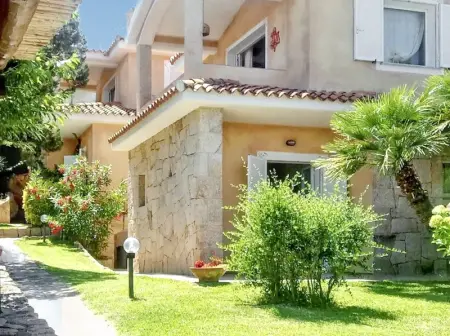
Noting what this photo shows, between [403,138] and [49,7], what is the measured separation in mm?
8294

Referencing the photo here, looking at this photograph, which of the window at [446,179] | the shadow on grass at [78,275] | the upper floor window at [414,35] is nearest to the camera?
the shadow on grass at [78,275]

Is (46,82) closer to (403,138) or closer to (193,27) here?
(193,27)

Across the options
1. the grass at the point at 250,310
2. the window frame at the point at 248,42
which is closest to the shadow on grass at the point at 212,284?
the grass at the point at 250,310

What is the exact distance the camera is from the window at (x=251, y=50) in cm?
1673

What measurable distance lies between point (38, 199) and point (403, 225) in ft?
37.9

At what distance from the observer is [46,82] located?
11.9 metres

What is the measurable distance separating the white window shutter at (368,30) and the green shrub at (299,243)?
19.9 ft

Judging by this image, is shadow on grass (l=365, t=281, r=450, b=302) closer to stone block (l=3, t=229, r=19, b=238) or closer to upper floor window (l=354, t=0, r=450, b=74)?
upper floor window (l=354, t=0, r=450, b=74)

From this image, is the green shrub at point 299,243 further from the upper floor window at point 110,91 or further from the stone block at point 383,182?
the upper floor window at point 110,91

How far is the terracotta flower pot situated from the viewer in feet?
37.5

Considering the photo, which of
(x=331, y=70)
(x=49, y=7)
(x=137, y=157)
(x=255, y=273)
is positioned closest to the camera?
(x=49, y=7)

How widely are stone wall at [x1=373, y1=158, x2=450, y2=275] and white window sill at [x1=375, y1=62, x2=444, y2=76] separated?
73.8 inches

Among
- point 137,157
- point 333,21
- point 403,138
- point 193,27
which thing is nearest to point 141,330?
point 403,138

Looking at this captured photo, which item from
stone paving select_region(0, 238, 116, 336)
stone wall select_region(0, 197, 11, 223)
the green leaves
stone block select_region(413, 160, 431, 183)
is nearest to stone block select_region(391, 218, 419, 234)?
stone block select_region(413, 160, 431, 183)
